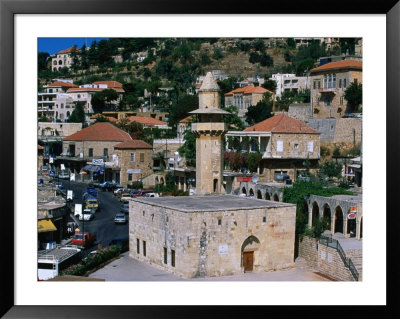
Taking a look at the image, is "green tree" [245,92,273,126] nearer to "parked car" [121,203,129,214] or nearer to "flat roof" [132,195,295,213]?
"parked car" [121,203,129,214]

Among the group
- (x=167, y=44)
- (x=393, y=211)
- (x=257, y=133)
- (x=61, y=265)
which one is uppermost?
(x=167, y=44)

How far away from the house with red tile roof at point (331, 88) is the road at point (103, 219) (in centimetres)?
1278

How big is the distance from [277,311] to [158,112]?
1519 inches

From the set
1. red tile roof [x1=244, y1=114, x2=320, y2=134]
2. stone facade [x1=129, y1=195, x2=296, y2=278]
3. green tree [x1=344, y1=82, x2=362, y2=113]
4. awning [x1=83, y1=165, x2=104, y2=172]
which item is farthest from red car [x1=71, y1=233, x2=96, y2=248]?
green tree [x1=344, y1=82, x2=362, y2=113]

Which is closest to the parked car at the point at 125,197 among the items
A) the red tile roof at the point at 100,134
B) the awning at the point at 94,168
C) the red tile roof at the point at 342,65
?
the awning at the point at 94,168

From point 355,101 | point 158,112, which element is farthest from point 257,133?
point 158,112

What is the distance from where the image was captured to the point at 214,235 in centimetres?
2016

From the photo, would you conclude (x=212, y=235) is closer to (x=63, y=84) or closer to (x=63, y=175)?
(x=63, y=175)

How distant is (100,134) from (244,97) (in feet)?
40.1

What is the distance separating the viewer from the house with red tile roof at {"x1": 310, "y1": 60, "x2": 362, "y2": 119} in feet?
118

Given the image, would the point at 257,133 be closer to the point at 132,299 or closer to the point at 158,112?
the point at 158,112

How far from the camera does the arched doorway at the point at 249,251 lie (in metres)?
20.8

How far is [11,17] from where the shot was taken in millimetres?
12648

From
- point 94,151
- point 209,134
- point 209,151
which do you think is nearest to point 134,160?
point 94,151
